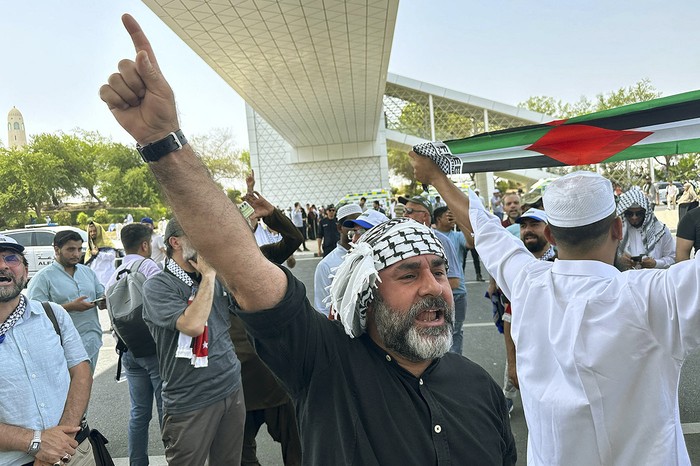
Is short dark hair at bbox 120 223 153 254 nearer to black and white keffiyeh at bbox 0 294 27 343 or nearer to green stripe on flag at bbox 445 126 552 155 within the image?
black and white keffiyeh at bbox 0 294 27 343

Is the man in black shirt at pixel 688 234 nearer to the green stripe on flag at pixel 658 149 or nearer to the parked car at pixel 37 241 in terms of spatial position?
the green stripe on flag at pixel 658 149

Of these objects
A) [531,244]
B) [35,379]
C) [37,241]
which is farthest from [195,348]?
[37,241]

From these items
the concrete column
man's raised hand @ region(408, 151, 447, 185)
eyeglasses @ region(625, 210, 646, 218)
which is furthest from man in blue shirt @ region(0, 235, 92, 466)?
the concrete column

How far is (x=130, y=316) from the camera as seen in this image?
3.42 meters

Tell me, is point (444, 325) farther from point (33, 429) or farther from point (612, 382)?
point (33, 429)

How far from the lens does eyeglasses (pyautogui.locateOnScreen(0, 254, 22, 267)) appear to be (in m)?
2.70

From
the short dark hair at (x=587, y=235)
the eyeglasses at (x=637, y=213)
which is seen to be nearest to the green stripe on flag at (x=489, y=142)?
the short dark hair at (x=587, y=235)

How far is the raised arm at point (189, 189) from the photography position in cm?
116

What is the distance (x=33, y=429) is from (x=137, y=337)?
44.0 inches

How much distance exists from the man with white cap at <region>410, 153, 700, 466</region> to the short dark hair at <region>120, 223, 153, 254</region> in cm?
388

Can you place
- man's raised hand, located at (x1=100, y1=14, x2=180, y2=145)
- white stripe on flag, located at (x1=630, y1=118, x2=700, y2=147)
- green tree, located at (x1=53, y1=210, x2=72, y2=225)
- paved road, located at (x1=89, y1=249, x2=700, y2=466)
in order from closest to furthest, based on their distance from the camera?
1. man's raised hand, located at (x1=100, y1=14, x2=180, y2=145)
2. white stripe on flag, located at (x1=630, y1=118, x2=700, y2=147)
3. paved road, located at (x1=89, y1=249, x2=700, y2=466)
4. green tree, located at (x1=53, y1=210, x2=72, y2=225)

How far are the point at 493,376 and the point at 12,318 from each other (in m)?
4.24

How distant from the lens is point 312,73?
1614 centimetres

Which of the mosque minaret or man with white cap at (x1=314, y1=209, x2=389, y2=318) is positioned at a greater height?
the mosque minaret
